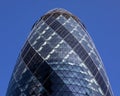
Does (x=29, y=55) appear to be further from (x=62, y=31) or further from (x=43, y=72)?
(x=62, y=31)

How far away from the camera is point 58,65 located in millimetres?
31672

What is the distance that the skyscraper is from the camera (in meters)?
30.8

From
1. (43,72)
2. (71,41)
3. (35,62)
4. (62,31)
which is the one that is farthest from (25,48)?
(43,72)

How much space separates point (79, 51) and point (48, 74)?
3520 mm

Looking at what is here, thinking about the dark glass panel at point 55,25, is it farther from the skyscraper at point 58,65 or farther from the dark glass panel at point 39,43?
the dark glass panel at point 39,43

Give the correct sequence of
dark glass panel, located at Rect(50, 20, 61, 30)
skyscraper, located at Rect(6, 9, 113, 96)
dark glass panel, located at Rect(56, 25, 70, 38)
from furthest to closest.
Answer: dark glass panel, located at Rect(50, 20, 61, 30) < dark glass panel, located at Rect(56, 25, 70, 38) < skyscraper, located at Rect(6, 9, 113, 96)

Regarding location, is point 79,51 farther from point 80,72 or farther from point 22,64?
point 22,64

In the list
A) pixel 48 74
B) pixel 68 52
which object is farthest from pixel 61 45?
pixel 48 74

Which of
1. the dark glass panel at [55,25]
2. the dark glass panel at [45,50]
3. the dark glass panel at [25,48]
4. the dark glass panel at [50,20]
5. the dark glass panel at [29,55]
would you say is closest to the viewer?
the dark glass panel at [45,50]

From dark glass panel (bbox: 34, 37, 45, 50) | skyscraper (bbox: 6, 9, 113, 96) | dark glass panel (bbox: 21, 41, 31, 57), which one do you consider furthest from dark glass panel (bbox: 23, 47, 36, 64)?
dark glass panel (bbox: 21, 41, 31, 57)

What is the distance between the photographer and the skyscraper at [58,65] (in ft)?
101

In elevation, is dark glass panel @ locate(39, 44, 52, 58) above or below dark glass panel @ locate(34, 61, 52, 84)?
above

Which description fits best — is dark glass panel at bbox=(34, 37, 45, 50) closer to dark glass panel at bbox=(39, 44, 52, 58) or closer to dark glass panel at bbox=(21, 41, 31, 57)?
dark glass panel at bbox=(39, 44, 52, 58)

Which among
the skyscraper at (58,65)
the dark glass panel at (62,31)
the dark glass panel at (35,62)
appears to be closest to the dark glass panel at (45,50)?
the skyscraper at (58,65)
